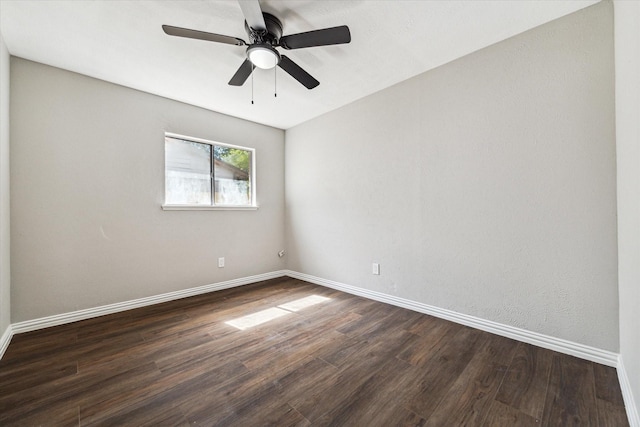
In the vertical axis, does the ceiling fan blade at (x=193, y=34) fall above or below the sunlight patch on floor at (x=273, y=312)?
above

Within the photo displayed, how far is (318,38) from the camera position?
66.2 inches

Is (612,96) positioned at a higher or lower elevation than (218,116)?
lower

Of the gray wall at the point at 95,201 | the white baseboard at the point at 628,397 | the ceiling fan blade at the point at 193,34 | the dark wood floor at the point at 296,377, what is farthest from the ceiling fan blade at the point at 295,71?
the white baseboard at the point at 628,397

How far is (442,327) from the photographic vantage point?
226 centimetres

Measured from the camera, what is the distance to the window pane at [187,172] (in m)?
3.15

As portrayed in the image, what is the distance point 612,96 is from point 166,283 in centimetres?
426

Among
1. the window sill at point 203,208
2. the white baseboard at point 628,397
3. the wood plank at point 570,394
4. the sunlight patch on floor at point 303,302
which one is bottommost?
the wood plank at point 570,394

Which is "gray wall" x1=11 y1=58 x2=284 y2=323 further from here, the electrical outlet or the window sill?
the electrical outlet

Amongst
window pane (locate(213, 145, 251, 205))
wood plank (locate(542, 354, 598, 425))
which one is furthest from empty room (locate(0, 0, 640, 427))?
window pane (locate(213, 145, 251, 205))

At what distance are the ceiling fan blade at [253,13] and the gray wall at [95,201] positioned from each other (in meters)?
1.97

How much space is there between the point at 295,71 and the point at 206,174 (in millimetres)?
2050

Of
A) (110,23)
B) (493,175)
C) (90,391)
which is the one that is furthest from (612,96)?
(90,391)

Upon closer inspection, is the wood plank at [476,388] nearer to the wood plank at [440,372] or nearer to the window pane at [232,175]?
the wood plank at [440,372]

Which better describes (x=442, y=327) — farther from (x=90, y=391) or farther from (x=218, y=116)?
(x=218, y=116)
